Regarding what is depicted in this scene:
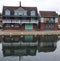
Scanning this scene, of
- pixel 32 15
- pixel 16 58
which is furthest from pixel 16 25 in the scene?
pixel 16 58

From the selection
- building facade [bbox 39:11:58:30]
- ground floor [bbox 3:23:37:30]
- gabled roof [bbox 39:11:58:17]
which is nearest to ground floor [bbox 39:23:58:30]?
building facade [bbox 39:11:58:30]

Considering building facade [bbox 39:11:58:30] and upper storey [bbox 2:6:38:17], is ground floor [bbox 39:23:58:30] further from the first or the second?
upper storey [bbox 2:6:38:17]

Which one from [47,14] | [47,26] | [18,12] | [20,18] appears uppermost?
[18,12]

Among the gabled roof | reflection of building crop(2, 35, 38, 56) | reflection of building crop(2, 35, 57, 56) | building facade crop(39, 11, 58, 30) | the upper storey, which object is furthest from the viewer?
the gabled roof

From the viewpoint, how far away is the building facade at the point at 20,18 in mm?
57156

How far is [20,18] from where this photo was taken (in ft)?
190

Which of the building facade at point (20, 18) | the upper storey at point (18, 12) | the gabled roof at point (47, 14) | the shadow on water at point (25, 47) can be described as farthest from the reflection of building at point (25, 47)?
the gabled roof at point (47, 14)

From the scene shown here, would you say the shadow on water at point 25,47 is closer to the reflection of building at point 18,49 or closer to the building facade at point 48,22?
the reflection of building at point 18,49

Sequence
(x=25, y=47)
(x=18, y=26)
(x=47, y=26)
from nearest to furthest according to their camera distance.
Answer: (x=25, y=47)
(x=18, y=26)
(x=47, y=26)

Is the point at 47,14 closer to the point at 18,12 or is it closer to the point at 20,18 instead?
the point at 20,18

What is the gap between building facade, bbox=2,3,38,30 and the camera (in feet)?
188

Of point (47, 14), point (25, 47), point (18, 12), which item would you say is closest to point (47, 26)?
point (47, 14)

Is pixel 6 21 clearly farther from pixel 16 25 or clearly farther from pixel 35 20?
pixel 35 20

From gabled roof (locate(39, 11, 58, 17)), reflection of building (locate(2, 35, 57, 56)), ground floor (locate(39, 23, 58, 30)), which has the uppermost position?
gabled roof (locate(39, 11, 58, 17))
